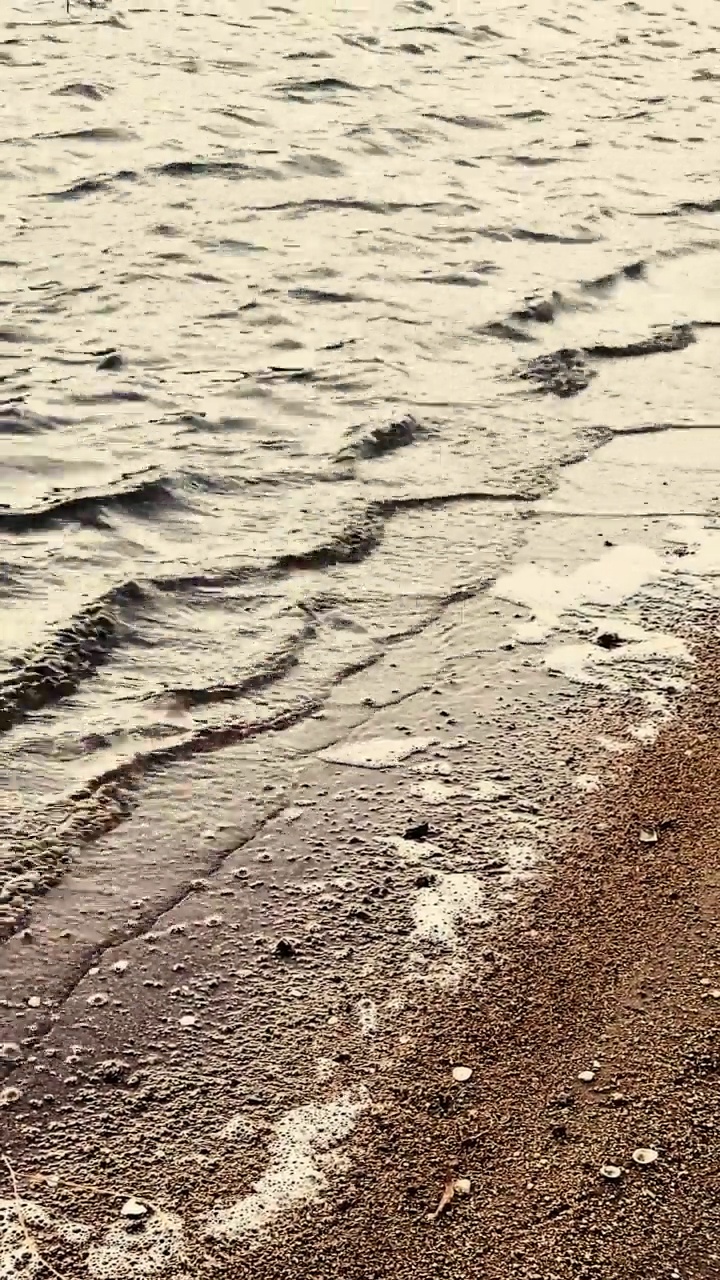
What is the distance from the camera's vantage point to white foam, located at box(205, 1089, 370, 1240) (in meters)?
2.59

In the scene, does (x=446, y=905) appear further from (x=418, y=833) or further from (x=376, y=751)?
(x=376, y=751)

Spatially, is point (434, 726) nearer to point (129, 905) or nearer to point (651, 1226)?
point (129, 905)

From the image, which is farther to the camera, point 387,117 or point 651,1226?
point 387,117

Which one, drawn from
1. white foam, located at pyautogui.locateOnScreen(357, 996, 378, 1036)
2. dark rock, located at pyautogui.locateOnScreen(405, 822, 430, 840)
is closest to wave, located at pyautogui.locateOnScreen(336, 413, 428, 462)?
dark rock, located at pyautogui.locateOnScreen(405, 822, 430, 840)

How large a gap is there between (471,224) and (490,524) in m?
3.77

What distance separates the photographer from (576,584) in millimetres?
4820

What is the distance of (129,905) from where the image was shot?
3373 millimetres

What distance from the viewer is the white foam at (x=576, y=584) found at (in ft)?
15.2

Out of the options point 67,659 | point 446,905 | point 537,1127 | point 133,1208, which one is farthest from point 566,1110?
point 67,659

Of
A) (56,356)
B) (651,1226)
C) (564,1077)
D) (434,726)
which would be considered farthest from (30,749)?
(56,356)

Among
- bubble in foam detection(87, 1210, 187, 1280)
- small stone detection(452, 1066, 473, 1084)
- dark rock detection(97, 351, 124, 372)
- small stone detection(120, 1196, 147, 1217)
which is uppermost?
dark rock detection(97, 351, 124, 372)

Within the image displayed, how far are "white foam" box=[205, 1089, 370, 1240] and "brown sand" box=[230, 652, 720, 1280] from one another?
42 millimetres

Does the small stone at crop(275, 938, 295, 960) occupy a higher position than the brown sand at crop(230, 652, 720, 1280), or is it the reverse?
the brown sand at crop(230, 652, 720, 1280)

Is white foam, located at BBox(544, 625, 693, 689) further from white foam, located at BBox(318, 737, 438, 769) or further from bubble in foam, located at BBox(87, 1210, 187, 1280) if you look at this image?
bubble in foam, located at BBox(87, 1210, 187, 1280)
